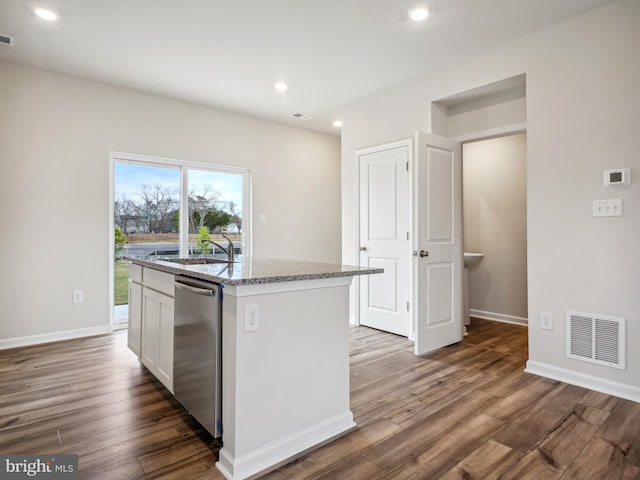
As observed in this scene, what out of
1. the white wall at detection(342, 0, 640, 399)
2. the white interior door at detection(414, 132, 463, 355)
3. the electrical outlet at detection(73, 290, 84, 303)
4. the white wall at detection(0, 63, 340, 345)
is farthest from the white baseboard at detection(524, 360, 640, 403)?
the electrical outlet at detection(73, 290, 84, 303)

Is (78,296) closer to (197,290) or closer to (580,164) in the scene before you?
(197,290)

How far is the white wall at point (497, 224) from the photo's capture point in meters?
4.46

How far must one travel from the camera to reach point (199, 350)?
6.38ft

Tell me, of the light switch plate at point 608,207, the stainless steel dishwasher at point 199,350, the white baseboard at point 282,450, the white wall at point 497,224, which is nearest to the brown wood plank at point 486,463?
the white baseboard at point 282,450

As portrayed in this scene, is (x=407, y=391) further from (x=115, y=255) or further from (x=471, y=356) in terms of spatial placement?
(x=115, y=255)

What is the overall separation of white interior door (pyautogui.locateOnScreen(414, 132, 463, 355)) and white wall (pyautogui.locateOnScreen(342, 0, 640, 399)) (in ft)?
2.52

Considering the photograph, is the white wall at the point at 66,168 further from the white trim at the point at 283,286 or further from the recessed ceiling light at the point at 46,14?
the white trim at the point at 283,286

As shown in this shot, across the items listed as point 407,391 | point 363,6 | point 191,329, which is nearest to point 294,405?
point 191,329

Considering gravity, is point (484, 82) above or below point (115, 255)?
above

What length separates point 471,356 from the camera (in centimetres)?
331

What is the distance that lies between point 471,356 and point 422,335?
47 centimetres

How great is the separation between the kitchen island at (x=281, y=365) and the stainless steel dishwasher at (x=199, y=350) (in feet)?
0.18

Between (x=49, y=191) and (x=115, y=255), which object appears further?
(x=115, y=255)

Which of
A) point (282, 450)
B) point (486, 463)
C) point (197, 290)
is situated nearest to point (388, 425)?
point (486, 463)
